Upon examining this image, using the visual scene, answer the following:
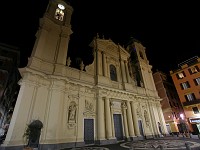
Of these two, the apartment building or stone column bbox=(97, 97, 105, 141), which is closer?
stone column bbox=(97, 97, 105, 141)

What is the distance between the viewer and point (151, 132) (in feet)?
54.5

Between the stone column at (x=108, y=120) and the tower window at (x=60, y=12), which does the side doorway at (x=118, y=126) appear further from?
the tower window at (x=60, y=12)

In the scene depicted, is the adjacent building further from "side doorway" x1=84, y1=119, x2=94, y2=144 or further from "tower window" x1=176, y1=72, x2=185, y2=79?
"side doorway" x1=84, y1=119, x2=94, y2=144

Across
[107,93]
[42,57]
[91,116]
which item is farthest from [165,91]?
[42,57]

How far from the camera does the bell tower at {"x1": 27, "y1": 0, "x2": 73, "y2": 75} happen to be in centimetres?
1152

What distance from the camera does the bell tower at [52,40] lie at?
11523 millimetres

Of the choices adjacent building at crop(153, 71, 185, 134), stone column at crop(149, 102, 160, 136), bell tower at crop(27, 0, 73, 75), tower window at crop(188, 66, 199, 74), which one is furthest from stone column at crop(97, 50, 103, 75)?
tower window at crop(188, 66, 199, 74)

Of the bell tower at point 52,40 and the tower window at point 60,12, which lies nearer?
the bell tower at point 52,40

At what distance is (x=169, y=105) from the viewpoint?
25484mm

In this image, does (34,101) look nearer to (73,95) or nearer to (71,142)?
(73,95)

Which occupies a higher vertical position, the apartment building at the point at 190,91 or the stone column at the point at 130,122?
the apartment building at the point at 190,91

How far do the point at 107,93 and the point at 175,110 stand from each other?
66.6 feet

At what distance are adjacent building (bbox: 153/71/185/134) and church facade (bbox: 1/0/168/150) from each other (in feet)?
25.6

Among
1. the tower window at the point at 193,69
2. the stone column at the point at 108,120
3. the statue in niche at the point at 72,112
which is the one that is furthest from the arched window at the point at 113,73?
the tower window at the point at 193,69
